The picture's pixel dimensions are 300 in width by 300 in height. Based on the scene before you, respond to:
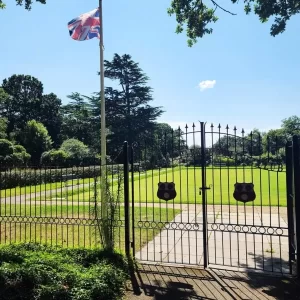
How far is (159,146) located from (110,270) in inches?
157

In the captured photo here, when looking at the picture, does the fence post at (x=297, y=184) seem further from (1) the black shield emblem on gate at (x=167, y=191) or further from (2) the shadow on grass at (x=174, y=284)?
(1) the black shield emblem on gate at (x=167, y=191)

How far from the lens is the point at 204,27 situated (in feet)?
31.0

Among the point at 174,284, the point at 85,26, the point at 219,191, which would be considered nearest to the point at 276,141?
the point at 174,284

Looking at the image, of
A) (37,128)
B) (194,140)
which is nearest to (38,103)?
(37,128)

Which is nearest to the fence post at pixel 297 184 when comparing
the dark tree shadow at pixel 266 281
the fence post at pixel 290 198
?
the fence post at pixel 290 198

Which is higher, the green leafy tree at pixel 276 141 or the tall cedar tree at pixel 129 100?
the tall cedar tree at pixel 129 100

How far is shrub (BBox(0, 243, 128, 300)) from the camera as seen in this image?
13.4ft

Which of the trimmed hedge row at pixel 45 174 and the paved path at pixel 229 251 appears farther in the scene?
the trimmed hedge row at pixel 45 174

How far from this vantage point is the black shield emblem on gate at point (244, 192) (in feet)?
17.6

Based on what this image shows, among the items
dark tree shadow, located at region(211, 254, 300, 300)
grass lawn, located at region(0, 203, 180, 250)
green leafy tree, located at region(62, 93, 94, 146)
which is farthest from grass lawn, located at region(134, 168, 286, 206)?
green leafy tree, located at region(62, 93, 94, 146)

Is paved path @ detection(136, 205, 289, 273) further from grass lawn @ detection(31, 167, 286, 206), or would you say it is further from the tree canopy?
the tree canopy

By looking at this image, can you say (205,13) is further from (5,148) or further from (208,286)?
(5,148)

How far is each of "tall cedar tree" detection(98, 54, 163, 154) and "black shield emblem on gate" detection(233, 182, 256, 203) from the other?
39.3 meters

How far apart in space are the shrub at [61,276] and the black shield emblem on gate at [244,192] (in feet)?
7.50
